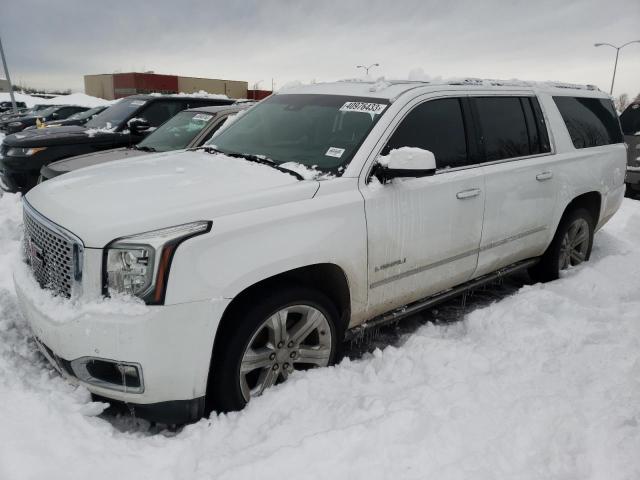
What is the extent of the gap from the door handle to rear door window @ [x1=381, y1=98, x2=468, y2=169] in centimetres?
20

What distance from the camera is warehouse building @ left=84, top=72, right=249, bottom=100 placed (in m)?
44.0

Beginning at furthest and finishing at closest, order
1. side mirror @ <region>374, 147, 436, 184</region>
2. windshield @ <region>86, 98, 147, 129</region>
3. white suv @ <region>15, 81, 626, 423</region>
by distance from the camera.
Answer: windshield @ <region>86, 98, 147, 129</region> < side mirror @ <region>374, 147, 436, 184</region> < white suv @ <region>15, 81, 626, 423</region>

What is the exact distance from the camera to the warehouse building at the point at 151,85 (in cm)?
4403

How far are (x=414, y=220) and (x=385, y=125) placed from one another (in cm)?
64

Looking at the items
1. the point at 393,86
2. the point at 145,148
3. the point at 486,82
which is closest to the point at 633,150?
the point at 486,82

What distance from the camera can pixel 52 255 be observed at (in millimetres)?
2641

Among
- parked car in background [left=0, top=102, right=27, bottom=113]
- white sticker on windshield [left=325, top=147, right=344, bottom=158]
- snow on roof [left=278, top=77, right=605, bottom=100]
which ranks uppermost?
parked car in background [left=0, top=102, right=27, bottom=113]

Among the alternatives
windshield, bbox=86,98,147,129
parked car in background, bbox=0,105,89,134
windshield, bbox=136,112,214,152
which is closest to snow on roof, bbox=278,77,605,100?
windshield, bbox=136,112,214,152

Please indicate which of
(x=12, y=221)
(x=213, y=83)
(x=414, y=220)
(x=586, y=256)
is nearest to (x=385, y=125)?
(x=414, y=220)

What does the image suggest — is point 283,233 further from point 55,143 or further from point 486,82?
point 55,143

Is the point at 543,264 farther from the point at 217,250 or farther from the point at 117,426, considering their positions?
the point at 117,426

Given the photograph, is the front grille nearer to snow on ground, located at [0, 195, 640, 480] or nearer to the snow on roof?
snow on ground, located at [0, 195, 640, 480]

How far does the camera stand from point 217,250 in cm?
245

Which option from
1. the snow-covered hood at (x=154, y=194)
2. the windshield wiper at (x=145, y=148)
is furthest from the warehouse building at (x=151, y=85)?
the snow-covered hood at (x=154, y=194)
